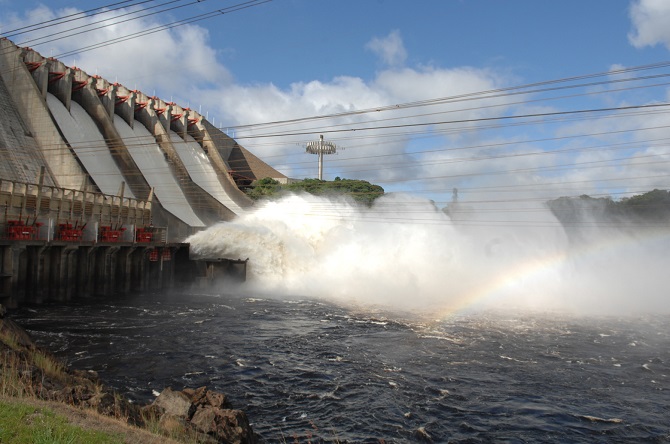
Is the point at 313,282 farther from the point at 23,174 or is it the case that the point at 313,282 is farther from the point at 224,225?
the point at 23,174

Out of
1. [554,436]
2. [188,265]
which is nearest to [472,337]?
[554,436]

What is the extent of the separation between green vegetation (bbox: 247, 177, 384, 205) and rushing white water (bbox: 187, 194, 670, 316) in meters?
16.7

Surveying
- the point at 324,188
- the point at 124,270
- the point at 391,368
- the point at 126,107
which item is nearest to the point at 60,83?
the point at 126,107

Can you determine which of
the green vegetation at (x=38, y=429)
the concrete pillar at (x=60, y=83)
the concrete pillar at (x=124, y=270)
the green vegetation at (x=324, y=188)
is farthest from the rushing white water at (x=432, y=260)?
the green vegetation at (x=38, y=429)

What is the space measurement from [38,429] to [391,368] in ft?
39.4

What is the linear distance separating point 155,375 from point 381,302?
2001cm

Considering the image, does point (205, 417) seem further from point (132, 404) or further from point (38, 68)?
point (38, 68)

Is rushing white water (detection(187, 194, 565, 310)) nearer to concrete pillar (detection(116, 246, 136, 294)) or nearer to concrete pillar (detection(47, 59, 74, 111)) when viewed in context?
concrete pillar (detection(116, 246, 136, 294))

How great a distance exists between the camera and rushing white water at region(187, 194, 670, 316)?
36906 millimetres

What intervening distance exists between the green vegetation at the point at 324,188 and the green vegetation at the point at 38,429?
5577 centimetres

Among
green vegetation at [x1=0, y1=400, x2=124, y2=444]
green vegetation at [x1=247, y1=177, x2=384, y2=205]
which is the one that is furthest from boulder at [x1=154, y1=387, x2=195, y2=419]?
green vegetation at [x1=247, y1=177, x2=384, y2=205]

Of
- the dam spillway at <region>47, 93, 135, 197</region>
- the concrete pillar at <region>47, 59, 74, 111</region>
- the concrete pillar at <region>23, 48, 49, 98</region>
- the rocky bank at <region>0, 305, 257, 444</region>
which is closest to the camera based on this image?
the rocky bank at <region>0, 305, 257, 444</region>

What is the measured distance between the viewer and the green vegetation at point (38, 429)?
625 centimetres

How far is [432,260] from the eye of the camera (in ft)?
136
